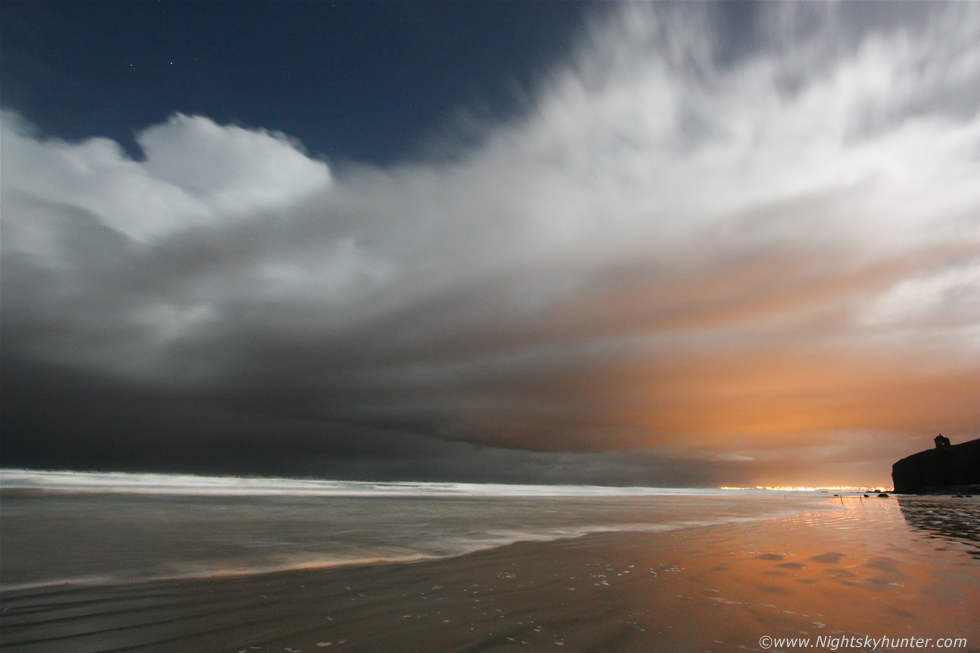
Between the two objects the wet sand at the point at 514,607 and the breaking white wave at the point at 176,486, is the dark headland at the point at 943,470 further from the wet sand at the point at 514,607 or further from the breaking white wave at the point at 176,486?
the wet sand at the point at 514,607

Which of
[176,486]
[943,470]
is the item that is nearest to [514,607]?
[176,486]

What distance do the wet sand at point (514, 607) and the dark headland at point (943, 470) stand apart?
10040 cm

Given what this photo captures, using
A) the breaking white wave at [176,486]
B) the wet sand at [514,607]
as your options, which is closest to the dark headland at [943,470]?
the breaking white wave at [176,486]

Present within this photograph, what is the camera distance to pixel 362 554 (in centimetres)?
1140

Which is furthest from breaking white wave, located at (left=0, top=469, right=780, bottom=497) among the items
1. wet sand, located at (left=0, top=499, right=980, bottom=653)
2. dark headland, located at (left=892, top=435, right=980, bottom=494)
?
dark headland, located at (left=892, top=435, right=980, bottom=494)

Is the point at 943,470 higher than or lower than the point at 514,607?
higher

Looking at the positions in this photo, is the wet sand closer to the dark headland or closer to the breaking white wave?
the breaking white wave

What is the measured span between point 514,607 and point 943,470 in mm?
123766

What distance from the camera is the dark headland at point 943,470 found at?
8512cm

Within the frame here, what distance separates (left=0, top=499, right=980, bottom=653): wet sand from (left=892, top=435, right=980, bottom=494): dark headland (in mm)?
100400

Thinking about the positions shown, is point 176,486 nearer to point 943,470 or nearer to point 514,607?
point 514,607

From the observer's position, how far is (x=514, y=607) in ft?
22.8

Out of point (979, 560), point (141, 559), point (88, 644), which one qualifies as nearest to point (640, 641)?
point (88, 644)

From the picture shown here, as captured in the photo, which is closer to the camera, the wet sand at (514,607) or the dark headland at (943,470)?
the wet sand at (514,607)
